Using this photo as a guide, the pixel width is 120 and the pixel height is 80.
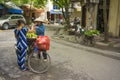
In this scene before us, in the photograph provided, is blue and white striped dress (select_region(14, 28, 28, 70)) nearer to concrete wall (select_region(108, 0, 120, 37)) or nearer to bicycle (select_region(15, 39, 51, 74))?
bicycle (select_region(15, 39, 51, 74))

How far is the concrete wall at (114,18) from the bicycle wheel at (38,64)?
10.9 meters

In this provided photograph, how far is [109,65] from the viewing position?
8.46 metres

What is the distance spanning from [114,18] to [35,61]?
11.5m

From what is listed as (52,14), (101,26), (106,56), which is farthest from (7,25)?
(52,14)

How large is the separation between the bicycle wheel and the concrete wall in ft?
35.9

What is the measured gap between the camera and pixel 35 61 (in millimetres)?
7332

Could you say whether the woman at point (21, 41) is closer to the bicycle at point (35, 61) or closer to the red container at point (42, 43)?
the bicycle at point (35, 61)

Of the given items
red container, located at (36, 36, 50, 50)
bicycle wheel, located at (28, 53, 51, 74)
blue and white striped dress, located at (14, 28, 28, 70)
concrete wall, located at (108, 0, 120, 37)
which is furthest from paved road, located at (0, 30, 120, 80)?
concrete wall, located at (108, 0, 120, 37)

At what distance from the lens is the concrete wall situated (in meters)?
17.0

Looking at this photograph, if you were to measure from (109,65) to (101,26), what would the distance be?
450 inches

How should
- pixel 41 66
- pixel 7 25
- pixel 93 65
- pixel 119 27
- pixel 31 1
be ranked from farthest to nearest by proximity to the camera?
pixel 31 1, pixel 7 25, pixel 119 27, pixel 93 65, pixel 41 66

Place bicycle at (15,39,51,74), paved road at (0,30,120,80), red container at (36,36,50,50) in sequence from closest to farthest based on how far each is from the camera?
paved road at (0,30,120,80) → red container at (36,36,50,50) → bicycle at (15,39,51,74)

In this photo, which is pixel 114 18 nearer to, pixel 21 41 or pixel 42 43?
pixel 42 43

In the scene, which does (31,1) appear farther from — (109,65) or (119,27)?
(109,65)
